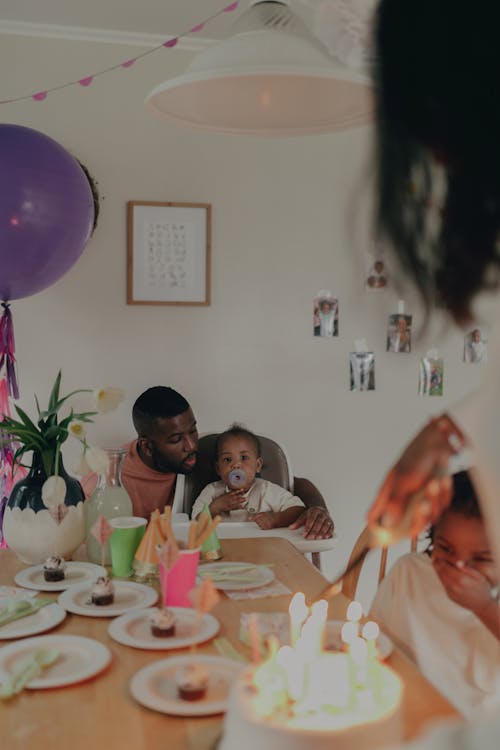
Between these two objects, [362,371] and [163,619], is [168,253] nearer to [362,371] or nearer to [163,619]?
[362,371]

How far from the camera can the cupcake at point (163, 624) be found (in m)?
1.28

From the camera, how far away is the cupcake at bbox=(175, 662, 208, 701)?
1.04 m

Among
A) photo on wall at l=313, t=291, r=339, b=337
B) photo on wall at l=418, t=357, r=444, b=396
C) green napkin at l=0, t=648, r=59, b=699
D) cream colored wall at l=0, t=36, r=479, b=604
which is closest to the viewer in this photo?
green napkin at l=0, t=648, r=59, b=699

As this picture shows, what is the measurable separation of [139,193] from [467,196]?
2.63 metres

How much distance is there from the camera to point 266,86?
141 cm

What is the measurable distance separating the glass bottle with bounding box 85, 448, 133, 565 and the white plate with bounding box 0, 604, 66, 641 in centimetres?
31

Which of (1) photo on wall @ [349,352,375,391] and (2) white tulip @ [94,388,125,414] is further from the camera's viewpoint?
(1) photo on wall @ [349,352,375,391]

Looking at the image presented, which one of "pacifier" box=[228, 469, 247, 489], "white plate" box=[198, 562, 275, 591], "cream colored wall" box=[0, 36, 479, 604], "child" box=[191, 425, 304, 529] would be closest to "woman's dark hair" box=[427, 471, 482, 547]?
"white plate" box=[198, 562, 275, 591]

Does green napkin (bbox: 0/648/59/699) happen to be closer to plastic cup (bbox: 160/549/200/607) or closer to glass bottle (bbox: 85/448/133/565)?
plastic cup (bbox: 160/549/200/607)

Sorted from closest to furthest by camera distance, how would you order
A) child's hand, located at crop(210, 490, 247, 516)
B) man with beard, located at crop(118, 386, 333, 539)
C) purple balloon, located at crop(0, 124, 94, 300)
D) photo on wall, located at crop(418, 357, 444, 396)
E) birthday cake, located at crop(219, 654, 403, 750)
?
birthday cake, located at crop(219, 654, 403, 750), purple balloon, located at crop(0, 124, 94, 300), child's hand, located at crop(210, 490, 247, 516), man with beard, located at crop(118, 386, 333, 539), photo on wall, located at crop(418, 357, 444, 396)

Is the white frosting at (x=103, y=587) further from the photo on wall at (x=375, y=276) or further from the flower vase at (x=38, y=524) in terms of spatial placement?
the photo on wall at (x=375, y=276)

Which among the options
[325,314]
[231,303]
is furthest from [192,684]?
[325,314]

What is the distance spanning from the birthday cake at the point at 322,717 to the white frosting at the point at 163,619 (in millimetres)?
484

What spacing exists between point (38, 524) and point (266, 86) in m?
0.99
